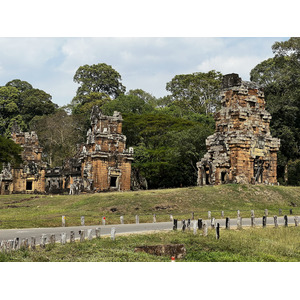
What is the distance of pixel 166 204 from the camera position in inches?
1362

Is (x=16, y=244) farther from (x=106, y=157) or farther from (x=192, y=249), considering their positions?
(x=106, y=157)

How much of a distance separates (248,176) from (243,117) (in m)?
5.81

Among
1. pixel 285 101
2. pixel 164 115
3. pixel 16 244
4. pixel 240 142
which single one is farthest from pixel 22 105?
pixel 16 244

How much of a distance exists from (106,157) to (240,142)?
16.2 metres

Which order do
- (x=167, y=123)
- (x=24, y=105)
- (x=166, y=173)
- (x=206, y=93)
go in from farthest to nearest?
1. (x=24, y=105)
2. (x=206, y=93)
3. (x=167, y=123)
4. (x=166, y=173)

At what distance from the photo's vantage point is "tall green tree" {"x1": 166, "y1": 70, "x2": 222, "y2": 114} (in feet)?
274

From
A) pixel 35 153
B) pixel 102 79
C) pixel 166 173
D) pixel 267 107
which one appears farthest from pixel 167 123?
pixel 102 79

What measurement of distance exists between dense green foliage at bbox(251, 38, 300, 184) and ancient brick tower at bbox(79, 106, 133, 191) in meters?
19.9

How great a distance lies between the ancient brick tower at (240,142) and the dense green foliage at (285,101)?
40.6 feet

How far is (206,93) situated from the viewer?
85250mm

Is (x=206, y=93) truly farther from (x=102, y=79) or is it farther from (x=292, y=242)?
(x=292, y=242)

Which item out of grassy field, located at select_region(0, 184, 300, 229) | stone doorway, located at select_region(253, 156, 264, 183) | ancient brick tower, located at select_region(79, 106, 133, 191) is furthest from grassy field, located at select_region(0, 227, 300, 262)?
ancient brick tower, located at select_region(79, 106, 133, 191)

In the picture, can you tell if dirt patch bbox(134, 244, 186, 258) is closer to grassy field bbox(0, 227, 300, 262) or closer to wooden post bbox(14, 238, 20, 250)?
grassy field bbox(0, 227, 300, 262)

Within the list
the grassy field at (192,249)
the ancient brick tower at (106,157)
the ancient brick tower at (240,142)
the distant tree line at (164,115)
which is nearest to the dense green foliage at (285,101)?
the distant tree line at (164,115)
